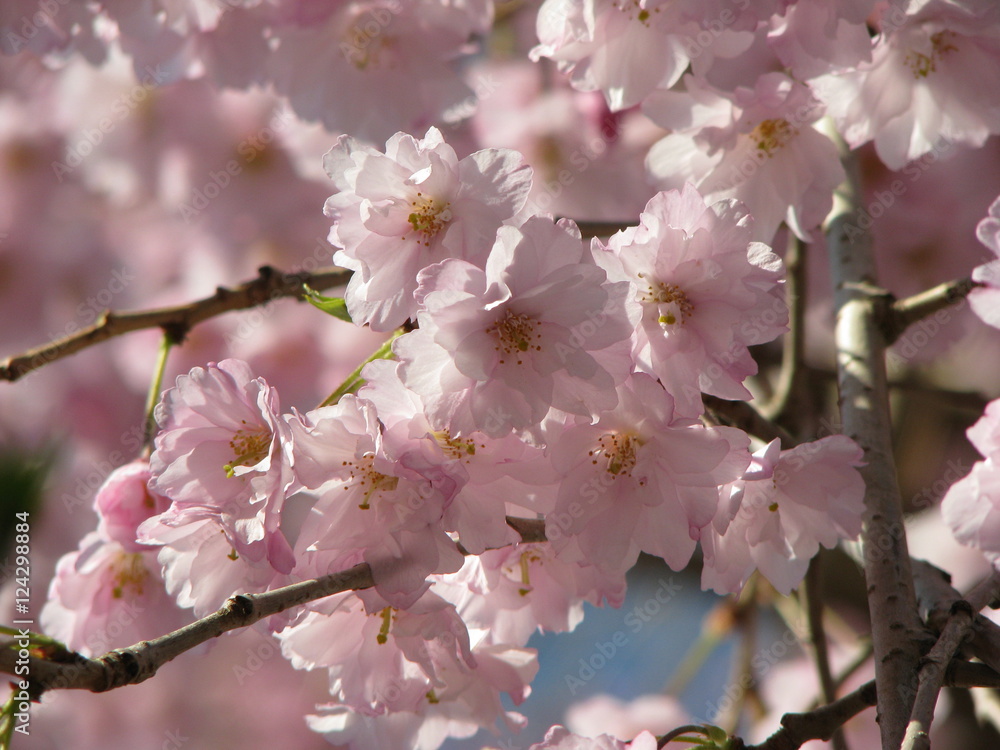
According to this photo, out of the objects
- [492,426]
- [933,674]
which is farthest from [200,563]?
[933,674]

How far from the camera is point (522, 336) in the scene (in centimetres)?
80

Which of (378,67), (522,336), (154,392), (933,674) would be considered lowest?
(933,674)

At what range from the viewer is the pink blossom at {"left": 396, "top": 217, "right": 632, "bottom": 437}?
0.77 metres

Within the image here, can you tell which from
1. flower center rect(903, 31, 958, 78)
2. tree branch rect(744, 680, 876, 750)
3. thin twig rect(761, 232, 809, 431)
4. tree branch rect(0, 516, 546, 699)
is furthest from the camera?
thin twig rect(761, 232, 809, 431)

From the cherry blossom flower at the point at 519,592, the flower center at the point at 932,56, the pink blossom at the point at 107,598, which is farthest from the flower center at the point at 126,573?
the flower center at the point at 932,56

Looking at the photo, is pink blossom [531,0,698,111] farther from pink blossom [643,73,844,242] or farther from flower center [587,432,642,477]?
flower center [587,432,642,477]

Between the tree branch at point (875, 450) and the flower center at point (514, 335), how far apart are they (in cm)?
40

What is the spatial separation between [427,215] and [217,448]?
28 cm

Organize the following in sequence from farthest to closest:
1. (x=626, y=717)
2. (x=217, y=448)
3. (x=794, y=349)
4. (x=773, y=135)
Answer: (x=626, y=717), (x=794, y=349), (x=773, y=135), (x=217, y=448)

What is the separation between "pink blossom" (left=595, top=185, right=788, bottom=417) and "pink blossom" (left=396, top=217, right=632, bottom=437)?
0.21ft

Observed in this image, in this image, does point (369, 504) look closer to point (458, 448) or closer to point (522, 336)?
point (458, 448)

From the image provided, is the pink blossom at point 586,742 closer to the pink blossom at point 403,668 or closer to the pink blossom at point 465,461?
the pink blossom at point 403,668

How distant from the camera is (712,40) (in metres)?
1.08

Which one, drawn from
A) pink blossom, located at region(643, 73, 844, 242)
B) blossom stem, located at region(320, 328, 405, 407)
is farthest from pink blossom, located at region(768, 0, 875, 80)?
blossom stem, located at region(320, 328, 405, 407)
